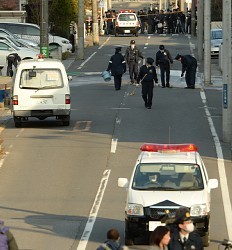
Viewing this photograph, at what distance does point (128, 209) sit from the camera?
1636 centimetres

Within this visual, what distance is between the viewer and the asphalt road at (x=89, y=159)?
61.0ft

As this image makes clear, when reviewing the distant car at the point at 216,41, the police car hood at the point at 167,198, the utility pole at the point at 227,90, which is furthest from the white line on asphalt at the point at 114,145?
the distant car at the point at 216,41

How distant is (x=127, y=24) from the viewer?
71.7m

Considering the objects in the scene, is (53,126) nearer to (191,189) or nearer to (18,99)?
(18,99)

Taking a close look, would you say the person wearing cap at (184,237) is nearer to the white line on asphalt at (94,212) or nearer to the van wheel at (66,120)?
the white line on asphalt at (94,212)

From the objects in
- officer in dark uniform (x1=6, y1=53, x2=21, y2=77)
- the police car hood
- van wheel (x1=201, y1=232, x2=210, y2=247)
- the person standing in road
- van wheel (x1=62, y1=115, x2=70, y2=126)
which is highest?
the person standing in road

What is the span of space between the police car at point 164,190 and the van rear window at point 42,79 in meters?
12.8

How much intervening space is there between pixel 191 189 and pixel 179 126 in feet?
45.6

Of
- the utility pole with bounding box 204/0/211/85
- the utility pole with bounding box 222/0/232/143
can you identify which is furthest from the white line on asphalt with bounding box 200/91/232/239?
the utility pole with bounding box 204/0/211/85

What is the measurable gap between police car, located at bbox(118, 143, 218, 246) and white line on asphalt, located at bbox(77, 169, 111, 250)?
1028 millimetres

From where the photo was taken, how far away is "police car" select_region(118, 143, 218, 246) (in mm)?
16172

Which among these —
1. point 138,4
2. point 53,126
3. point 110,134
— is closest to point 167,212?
point 110,134

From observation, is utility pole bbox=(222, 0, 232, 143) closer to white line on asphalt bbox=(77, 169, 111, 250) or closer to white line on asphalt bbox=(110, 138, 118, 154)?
white line on asphalt bbox=(110, 138, 118, 154)

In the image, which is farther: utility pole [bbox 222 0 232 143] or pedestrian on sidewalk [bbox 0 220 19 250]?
utility pole [bbox 222 0 232 143]
